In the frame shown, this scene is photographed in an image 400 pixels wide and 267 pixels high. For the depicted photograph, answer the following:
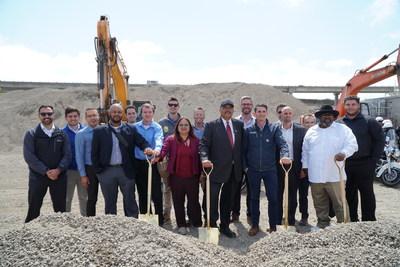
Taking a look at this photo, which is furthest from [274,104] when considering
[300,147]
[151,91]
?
[300,147]

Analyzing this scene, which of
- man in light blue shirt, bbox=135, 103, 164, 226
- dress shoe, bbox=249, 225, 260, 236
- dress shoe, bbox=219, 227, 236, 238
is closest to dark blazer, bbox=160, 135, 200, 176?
man in light blue shirt, bbox=135, 103, 164, 226

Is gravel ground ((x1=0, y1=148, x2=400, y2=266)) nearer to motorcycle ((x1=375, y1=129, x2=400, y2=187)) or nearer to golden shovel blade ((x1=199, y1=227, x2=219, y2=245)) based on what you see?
golden shovel blade ((x1=199, y1=227, x2=219, y2=245))

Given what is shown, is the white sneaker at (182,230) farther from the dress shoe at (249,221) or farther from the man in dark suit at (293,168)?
the man in dark suit at (293,168)

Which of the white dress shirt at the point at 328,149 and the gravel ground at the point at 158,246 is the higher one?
the white dress shirt at the point at 328,149

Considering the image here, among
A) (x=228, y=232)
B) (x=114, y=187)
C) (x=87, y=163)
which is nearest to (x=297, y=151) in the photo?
(x=228, y=232)

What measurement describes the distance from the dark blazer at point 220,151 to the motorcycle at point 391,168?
570cm

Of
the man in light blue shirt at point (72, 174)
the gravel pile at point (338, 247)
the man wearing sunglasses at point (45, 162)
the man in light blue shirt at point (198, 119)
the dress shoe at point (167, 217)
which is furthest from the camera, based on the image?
the man in light blue shirt at point (198, 119)

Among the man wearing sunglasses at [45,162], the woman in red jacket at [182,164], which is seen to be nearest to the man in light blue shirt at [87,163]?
the man wearing sunglasses at [45,162]

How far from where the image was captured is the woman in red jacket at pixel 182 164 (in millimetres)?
4672

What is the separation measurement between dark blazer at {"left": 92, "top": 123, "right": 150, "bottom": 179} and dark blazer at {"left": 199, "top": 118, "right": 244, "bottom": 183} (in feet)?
3.27

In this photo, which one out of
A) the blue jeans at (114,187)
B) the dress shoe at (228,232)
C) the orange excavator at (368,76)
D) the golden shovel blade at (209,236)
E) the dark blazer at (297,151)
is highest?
the orange excavator at (368,76)

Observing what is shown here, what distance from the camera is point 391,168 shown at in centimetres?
812

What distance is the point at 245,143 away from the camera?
4.77m

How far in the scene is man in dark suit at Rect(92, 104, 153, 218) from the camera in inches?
173
